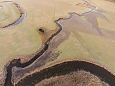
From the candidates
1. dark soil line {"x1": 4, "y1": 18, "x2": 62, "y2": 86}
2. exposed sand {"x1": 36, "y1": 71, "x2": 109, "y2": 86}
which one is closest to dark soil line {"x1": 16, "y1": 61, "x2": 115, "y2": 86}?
exposed sand {"x1": 36, "y1": 71, "x2": 109, "y2": 86}

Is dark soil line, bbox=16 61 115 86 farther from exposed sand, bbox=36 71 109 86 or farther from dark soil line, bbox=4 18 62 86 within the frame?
dark soil line, bbox=4 18 62 86

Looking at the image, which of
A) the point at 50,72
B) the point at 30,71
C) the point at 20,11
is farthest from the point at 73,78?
the point at 20,11

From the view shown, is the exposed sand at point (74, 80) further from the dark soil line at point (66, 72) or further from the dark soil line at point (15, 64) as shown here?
the dark soil line at point (15, 64)

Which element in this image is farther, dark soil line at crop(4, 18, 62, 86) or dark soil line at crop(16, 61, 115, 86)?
dark soil line at crop(4, 18, 62, 86)

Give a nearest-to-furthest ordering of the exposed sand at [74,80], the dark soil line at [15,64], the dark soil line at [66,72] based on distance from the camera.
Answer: the exposed sand at [74,80], the dark soil line at [66,72], the dark soil line at [15,64]

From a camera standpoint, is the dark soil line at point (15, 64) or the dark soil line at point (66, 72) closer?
the dark soil line at point (66, 72)

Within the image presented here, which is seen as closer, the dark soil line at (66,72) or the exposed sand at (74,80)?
the exposed sand at (74,80)

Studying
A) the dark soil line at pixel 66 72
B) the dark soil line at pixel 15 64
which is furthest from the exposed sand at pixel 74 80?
the dark soil line at pixel 15 64

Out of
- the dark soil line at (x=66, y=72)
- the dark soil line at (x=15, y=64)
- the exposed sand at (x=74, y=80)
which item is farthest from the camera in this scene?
the dark soil line at (x=15, y=64)

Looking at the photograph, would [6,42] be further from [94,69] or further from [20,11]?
[94,69]

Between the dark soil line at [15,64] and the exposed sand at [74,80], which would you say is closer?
the exposed sand at [74,80]
